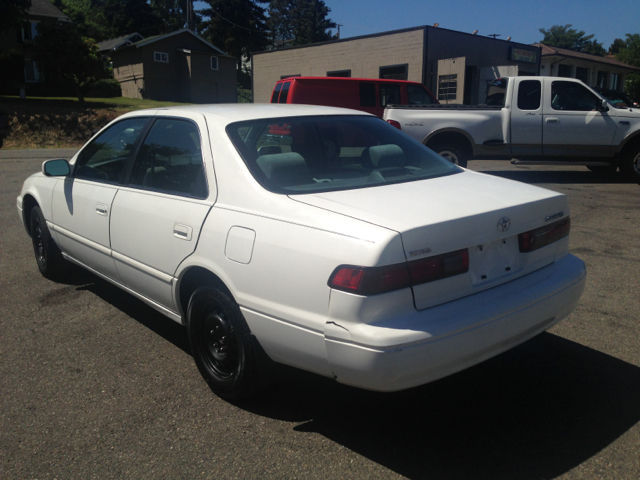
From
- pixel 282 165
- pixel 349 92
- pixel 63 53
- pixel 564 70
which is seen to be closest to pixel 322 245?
pixel 282 165

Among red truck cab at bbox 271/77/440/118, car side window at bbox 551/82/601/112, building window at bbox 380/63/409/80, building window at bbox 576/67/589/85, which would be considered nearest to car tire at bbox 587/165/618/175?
car side window at bbox 551/82/601/112

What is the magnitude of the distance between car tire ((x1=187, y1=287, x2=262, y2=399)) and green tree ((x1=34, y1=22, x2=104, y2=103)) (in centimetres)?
3599

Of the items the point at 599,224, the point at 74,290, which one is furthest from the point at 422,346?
the point at 599,224

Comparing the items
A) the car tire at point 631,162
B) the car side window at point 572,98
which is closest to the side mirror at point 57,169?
the car side window at point 572,98

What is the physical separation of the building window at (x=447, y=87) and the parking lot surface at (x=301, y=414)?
61.3 feet

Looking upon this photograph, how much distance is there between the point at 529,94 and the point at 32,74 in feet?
143

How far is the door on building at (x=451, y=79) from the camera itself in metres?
21.3

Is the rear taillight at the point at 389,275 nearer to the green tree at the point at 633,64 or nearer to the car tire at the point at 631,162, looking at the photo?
the car tire at the point at 631,162

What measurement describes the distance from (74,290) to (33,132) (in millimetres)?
22571

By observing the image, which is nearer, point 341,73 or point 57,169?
point 57,169

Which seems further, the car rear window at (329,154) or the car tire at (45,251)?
the car tire at (45,251)

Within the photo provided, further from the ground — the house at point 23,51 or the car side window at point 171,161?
the house at point 23,51

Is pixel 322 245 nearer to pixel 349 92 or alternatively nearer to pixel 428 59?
pixel 349 92

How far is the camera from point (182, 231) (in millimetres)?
3209
